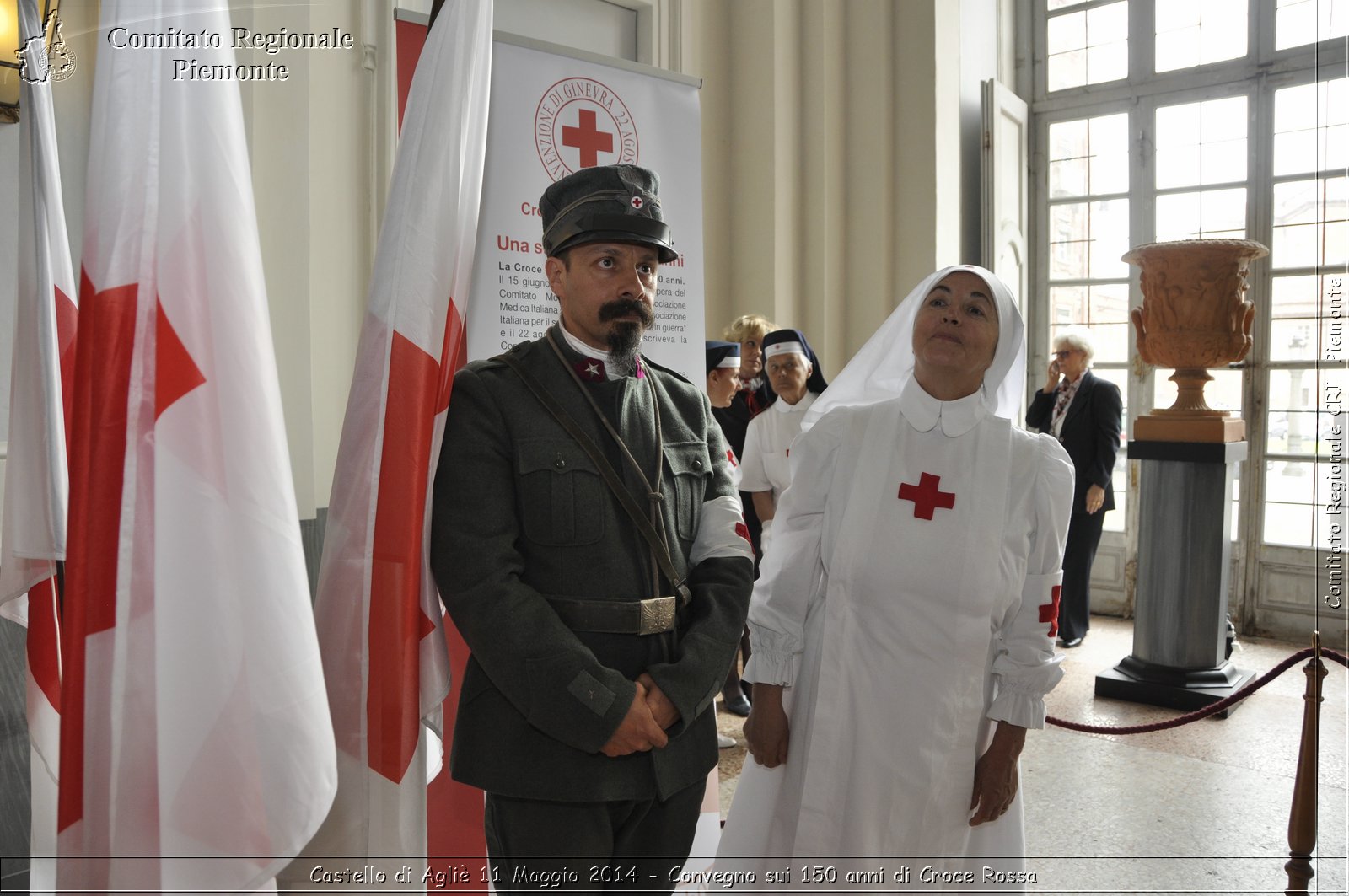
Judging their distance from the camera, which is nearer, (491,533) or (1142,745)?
(491,533)

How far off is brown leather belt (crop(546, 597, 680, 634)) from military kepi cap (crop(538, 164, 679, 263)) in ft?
2.00

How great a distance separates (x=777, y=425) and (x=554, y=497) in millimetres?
2780

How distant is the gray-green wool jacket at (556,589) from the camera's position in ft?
4.83

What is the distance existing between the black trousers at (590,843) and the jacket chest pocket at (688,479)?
46 cm

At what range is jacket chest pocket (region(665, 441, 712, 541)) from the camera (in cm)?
172

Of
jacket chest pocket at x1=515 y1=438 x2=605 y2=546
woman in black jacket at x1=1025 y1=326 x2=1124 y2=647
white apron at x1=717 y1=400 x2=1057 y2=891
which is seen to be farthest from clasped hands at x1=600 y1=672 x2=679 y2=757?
woman in black jacket at x1=1025 y1=326 x2=1124 y2=647

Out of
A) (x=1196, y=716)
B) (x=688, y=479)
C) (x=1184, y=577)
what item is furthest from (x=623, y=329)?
(x=1184, y=577)

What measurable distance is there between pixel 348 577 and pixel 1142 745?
13.0ft

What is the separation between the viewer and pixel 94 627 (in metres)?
1.13

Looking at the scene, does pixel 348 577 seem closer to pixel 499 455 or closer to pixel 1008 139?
pixel 499 455

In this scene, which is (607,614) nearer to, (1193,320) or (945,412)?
(945,412)

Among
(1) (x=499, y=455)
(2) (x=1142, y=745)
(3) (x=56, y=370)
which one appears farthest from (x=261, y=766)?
(2) (x=1142, y=745)

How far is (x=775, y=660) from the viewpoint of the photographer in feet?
6.72

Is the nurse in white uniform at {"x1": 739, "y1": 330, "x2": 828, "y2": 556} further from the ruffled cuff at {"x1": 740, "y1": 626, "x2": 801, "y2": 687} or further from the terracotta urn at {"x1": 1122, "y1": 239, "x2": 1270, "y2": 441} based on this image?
the ruffled cuff at {"x1": 740, "y1": 626, "x2": 801, "y2": 687}
